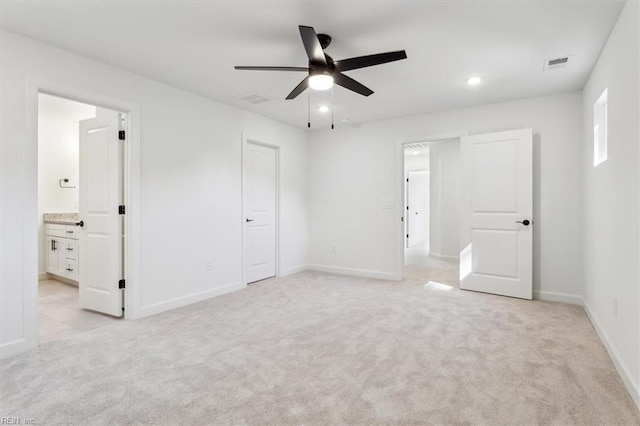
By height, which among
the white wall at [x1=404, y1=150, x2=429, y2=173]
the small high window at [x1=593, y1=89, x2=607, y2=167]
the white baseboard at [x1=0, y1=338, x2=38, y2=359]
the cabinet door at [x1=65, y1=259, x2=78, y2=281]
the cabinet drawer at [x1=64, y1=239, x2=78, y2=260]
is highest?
the white wall at [x1=404, y1=150, x2=429, y2=173]

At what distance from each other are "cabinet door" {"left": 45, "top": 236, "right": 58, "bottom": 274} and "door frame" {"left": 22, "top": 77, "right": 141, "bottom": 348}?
246cm

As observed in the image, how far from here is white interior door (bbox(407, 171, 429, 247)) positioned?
381 inches

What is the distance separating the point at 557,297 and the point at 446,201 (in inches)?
134

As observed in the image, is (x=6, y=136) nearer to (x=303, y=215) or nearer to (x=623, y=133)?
(x=303, y=215)

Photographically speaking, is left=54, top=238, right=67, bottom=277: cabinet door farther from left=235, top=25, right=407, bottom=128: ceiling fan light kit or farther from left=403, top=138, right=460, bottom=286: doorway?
left=403, top=138, right=460, bottom=286: doorway

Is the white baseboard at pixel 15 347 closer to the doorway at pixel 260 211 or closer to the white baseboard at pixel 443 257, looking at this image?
the doorway at pixel 260 211

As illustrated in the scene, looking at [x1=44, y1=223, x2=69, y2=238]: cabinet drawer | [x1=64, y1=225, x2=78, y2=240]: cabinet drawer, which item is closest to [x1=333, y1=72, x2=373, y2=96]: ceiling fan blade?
[x1=64, y1=225, x2=78, y2=240]: cabinet drawer

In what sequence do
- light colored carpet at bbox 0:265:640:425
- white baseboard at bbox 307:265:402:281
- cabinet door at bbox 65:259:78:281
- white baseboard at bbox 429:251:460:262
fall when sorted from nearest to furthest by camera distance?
light colored carpet at bbox 0:265:640:425, cabinet door at bbox 65:259:78:281, white baseboard at bbox 307:265:402:281, white baseboard at bbox 429:251:460:262

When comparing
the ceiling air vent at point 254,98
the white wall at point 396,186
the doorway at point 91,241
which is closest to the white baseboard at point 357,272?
the white wall at point 396,186

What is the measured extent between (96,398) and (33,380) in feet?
1.93

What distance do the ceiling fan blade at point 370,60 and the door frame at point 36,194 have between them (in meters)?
2.23

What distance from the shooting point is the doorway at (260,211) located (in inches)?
→ 185

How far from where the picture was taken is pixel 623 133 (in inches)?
86.4

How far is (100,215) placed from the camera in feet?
11.4
